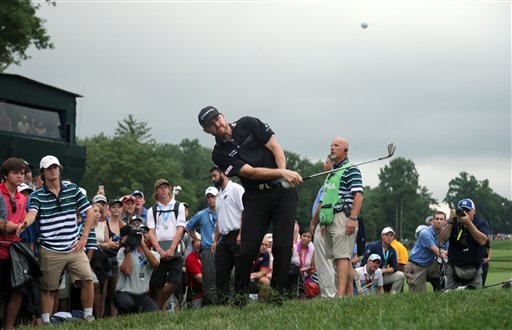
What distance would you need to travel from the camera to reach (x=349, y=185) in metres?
11.0

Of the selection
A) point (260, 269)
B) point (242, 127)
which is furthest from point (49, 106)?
point (242, 127)

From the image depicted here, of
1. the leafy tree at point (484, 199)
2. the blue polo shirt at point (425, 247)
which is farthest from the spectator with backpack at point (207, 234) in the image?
the leafy tree at point (484, 199)

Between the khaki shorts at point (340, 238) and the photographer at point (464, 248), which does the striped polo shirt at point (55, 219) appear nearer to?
the khaki shorts at point (340, 238)

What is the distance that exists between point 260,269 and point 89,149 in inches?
3099

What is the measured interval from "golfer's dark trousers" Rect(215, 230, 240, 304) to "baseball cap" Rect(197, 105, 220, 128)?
2111 mm

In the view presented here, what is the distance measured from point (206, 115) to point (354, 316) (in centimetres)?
289

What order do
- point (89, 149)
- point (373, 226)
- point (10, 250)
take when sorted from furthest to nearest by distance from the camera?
1. point (373, 226)
2. point (89, 149)
3. point (10, 250)

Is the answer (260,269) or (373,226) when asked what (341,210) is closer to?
(260,269)

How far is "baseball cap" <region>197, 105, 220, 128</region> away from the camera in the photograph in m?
8.61

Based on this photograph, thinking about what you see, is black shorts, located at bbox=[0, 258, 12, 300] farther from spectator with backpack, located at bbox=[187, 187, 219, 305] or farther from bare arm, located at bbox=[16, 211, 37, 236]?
spectator with backpack, located at bbox=[187, 187, 219, 305]

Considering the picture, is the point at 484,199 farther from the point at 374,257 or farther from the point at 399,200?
the point at 374,257

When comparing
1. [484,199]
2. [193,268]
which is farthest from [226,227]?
[484,199]

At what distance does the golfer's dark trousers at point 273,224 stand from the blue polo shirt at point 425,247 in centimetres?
724

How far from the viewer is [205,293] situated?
1338 centimetres
